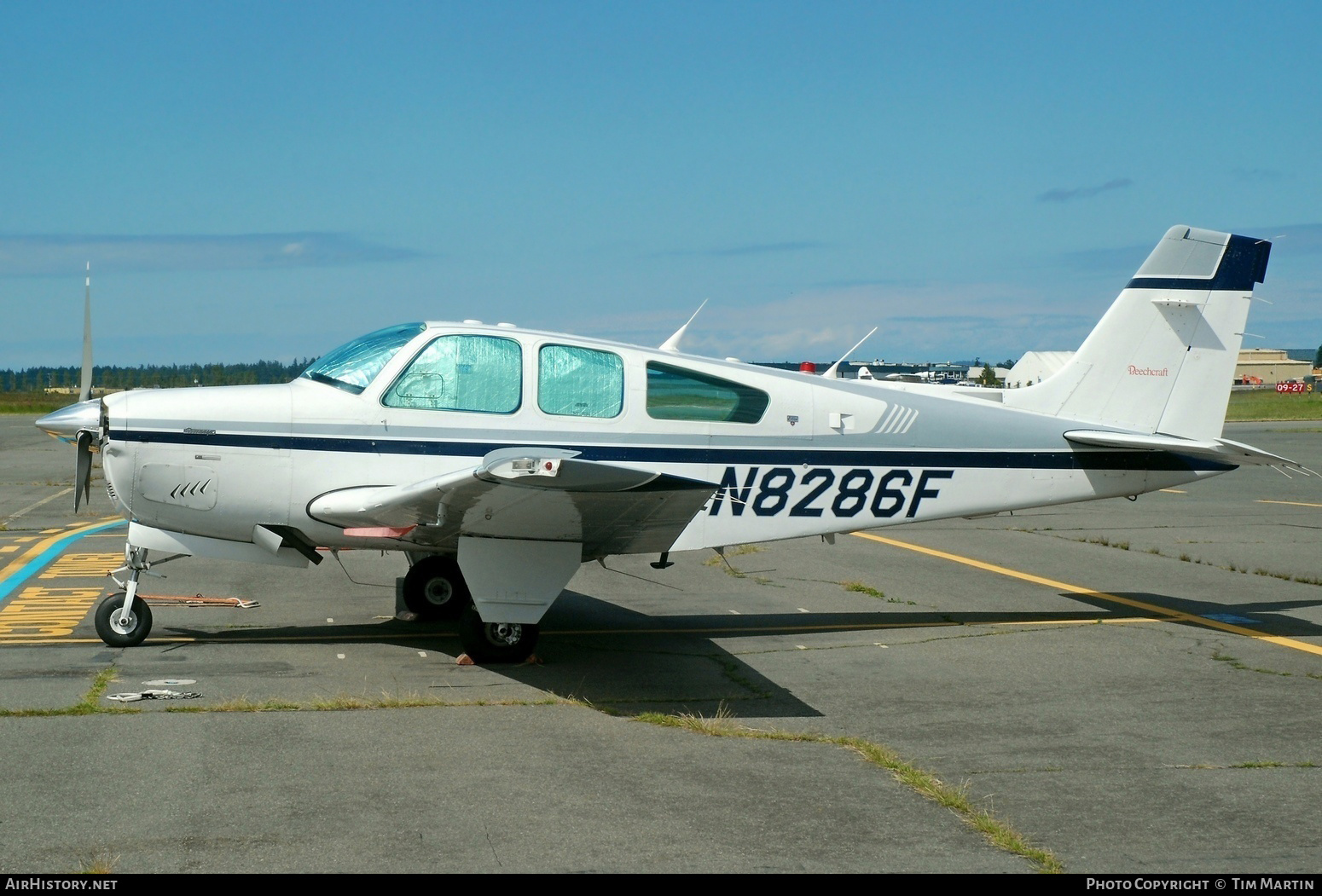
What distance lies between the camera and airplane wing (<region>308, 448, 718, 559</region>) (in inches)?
250

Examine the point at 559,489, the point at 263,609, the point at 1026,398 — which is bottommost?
the point at 263,609

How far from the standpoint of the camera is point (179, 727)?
20.0 ft

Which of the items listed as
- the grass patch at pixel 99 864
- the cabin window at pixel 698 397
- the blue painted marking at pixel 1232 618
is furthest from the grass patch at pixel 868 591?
the grass patch at pixel 99 864

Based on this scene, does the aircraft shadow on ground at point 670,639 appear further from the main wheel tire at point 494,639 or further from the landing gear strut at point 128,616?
the landing gear strut at point 128,616

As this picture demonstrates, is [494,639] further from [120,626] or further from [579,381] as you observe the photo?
[120,626]

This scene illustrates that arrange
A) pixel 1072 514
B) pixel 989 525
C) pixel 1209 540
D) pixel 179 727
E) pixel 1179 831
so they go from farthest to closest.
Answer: pixel 1072 514, pixel 989 525, pixel 1209 540, pixel 179 727, pixel 1179 831

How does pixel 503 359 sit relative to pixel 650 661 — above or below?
above

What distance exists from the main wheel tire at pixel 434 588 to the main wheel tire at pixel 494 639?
1.51 m

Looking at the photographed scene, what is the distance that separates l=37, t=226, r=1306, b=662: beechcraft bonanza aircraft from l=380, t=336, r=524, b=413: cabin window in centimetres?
1

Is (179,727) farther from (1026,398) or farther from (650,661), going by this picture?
(1026,398)

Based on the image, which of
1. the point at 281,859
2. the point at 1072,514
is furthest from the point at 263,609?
the point at 1072,514

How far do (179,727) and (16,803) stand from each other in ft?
4.10

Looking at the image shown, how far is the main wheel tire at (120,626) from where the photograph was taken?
316 inches

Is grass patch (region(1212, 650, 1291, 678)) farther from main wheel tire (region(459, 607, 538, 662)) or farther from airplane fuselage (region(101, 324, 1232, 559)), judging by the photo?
main wheel tire (region(459, 607, 538, 662))
